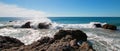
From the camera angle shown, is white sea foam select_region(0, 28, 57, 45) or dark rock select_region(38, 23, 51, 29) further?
dark rock select_region(38, 23, 51, 29)

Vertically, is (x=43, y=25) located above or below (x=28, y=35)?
below

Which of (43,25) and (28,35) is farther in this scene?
(43,25)

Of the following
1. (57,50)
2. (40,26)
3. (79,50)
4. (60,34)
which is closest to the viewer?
(57,50)

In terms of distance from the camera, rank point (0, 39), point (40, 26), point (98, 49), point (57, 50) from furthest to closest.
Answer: point (40, 26), point (98, 49), point (0, 39), point (57, 50)

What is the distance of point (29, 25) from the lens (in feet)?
114

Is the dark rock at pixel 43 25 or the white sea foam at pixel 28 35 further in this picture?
the dark rock at pixel 43 25

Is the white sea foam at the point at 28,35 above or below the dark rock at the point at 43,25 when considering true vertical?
above

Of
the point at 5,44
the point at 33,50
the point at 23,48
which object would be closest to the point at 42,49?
the point at 33,50

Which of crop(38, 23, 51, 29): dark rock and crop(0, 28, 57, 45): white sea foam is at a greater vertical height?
crop(0, 28, 57, 45): white sea foam

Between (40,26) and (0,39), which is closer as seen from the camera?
(0,39)

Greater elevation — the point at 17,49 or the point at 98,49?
the point at 17,49

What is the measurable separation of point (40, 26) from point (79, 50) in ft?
81.7

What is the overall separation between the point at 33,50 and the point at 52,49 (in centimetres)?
99

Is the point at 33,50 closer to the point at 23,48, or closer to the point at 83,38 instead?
the point at 23,48
